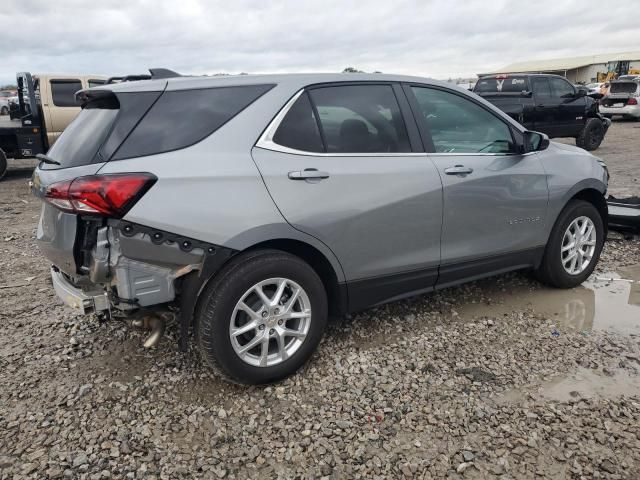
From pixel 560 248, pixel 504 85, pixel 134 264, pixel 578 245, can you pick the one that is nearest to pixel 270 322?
pixel 134 264

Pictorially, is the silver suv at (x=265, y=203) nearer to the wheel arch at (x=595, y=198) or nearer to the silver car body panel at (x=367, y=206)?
the silver car body panel at (x=367, y=206)

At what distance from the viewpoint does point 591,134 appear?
13.1m

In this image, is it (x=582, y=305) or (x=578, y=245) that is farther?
(x=578, y=245)

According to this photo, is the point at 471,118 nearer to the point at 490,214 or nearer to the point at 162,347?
the point at 490,214

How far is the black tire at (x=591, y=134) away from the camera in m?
12.9

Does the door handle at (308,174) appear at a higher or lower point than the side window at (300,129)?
lower

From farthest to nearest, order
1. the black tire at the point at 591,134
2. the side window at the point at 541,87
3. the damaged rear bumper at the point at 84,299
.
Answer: the black tire at the point at 591,134 → the side window at the point at 541,87 → the damaged rear bumper at the point at 84,299

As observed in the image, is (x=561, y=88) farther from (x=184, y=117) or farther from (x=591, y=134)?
(x=184, y=117)

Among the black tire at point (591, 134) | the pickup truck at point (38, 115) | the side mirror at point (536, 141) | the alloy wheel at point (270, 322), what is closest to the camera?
the alloy wheel at point (270, 322)

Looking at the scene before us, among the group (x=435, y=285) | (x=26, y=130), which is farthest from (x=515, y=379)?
(x=26, y=130)

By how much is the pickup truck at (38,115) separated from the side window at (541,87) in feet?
30.9

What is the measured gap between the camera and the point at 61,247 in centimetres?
276

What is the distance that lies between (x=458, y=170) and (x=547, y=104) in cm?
1010

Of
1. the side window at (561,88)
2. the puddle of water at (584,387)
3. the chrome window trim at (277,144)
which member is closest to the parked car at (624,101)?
the side window at (561,88)
